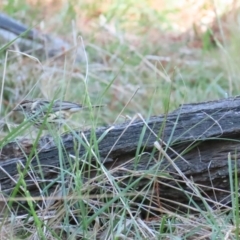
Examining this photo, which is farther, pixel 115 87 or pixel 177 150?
pixel 115 87

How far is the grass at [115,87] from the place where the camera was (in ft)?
4.85

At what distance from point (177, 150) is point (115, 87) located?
2.28 metres

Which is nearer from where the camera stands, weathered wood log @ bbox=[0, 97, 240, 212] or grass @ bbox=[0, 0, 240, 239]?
grass @ bbox=[0, 0, 240, 239]

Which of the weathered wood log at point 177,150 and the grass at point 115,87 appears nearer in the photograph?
the grass at point 115,87

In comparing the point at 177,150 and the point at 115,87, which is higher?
the point at 177,150

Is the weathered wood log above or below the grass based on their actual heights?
above

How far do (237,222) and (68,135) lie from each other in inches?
23.6

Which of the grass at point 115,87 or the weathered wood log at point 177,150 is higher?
the weathered wood log at point 177,150

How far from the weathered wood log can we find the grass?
0.10ft

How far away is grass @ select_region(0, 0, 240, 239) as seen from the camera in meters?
1.48

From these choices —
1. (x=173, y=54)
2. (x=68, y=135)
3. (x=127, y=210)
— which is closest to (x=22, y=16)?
(x=173, y=54)

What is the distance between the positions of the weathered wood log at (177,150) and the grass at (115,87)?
0.03m

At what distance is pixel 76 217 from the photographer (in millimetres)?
1570

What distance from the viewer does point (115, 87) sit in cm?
391
